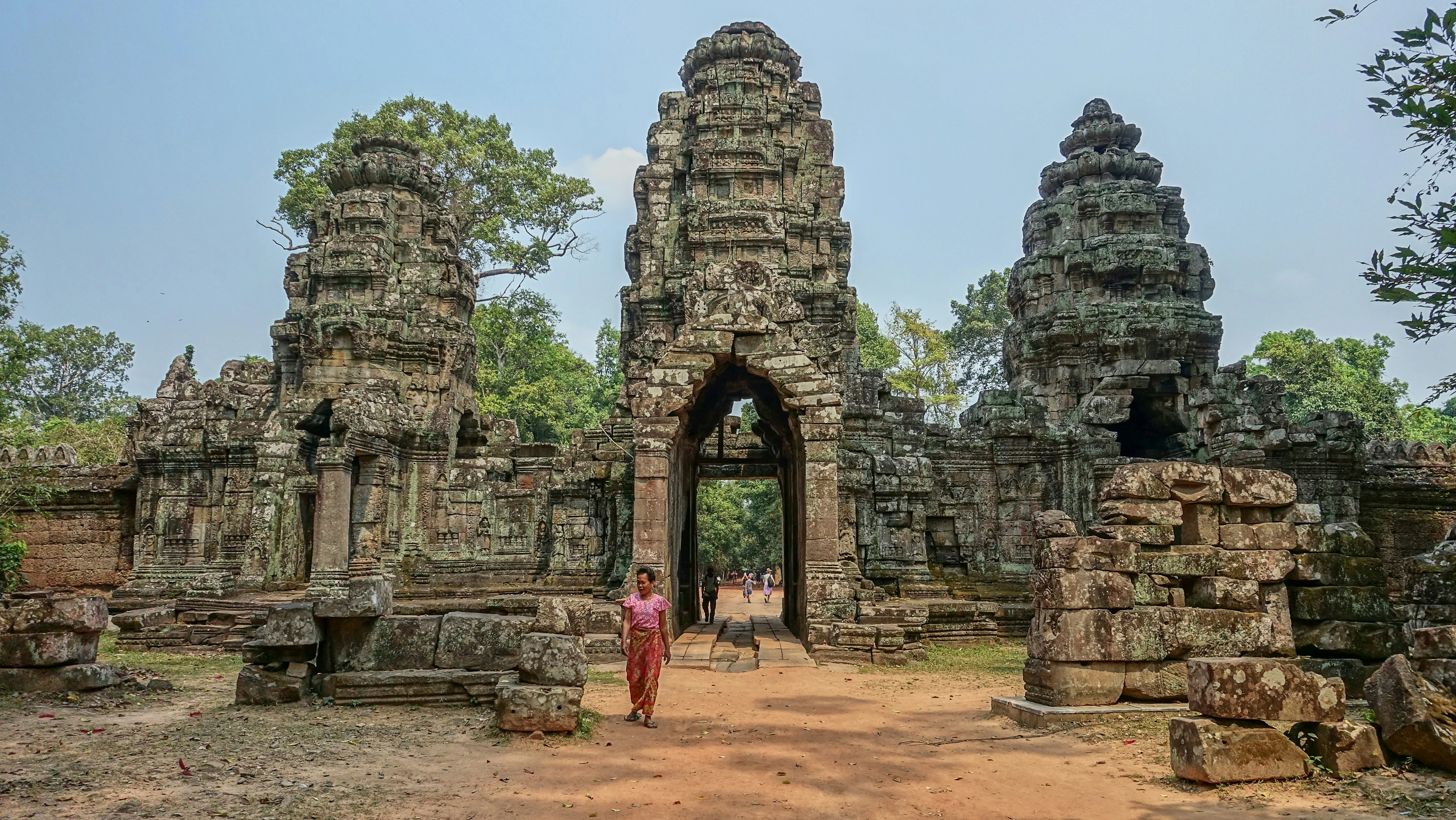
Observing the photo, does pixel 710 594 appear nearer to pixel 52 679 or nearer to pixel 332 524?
pixel 332 524

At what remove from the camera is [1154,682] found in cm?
Result: 680

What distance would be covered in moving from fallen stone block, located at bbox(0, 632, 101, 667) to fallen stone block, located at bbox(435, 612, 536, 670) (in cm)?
331

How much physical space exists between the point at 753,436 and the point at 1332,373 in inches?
954

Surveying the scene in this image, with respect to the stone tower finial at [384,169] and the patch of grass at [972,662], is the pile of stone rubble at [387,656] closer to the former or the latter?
the patch of grass at [972,662]

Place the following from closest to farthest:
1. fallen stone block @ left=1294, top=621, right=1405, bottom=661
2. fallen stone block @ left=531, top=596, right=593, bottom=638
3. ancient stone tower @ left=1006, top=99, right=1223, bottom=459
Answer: fallen stone block @ left=531, top=596, right=593, bottom=638
fallen stone block @ left=1294, top=621, right=1405, bottom=661
ancient stone tower @ left=1006, top=99, right=1223, bottom=459

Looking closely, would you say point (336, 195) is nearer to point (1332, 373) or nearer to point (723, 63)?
point (723, 63)

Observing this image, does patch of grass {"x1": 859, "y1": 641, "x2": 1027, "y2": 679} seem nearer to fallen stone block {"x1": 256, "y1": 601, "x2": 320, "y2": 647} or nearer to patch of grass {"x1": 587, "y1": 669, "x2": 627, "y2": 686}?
patch of grass {"x1": 587, "y1": 669, "x2": 627, "y2": 686}

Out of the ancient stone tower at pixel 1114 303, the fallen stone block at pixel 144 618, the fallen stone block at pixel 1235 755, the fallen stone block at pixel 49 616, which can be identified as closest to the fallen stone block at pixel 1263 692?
the fallen stone block at pixel 1235 755

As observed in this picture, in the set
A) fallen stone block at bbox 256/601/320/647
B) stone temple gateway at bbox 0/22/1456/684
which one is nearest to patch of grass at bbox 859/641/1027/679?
stone temple gateway at bbox 0/22/1456/684

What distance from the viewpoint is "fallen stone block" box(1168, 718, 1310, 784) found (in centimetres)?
486

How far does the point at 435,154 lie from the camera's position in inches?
1095

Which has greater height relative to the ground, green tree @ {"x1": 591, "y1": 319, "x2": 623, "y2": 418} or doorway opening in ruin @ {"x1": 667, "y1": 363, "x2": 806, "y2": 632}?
Answer: green tree @ {"x1": 591, "y1": 319, "x2": 623, "y2": 418}

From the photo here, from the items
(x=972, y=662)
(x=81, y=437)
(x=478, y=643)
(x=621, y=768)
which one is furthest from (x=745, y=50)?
(x=81, y=437)

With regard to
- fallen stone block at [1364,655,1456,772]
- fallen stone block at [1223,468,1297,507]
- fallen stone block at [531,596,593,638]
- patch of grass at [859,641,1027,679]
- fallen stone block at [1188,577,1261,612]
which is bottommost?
patch of grass at [859,641,1027,679]
